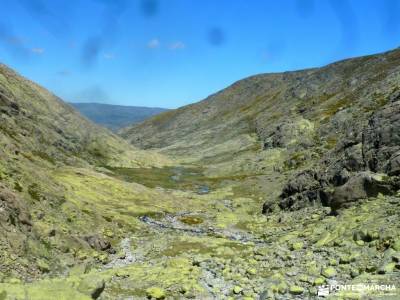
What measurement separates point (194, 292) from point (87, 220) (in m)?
28.4

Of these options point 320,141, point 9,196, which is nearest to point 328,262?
point 9,196

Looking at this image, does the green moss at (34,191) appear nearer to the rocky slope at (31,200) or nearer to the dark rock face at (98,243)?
the rocky slope at (31,200)

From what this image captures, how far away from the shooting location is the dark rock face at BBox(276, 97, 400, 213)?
194ft

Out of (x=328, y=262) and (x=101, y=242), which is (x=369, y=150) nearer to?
(x=328, y=262)

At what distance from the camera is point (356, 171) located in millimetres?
70938

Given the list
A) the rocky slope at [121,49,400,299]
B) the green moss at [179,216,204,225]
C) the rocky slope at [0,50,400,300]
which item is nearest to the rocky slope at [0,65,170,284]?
the rocky slope at [0,50,400,300]

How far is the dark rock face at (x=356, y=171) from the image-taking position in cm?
5906

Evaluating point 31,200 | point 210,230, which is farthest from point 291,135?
point 31,200

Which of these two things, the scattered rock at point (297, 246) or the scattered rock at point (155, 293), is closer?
the scattered rock at point (155, 293)

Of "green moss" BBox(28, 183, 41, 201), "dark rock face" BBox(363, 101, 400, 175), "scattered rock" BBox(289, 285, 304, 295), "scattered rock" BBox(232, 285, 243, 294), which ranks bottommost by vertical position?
"scattered rock" BBox(232, 285, 243, 294)

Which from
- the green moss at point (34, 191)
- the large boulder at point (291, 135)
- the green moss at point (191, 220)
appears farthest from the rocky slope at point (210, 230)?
the large boulder at point (291, 135)

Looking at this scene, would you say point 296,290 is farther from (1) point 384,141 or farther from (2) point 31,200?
(1) point 384,141

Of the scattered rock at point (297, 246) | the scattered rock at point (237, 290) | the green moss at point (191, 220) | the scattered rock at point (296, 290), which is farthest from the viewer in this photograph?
the green moss at point (191, 220)

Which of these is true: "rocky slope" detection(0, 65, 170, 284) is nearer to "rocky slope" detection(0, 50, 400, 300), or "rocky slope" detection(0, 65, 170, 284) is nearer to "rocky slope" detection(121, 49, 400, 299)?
"rocky slope" detection(0, 50, 400, 300)
